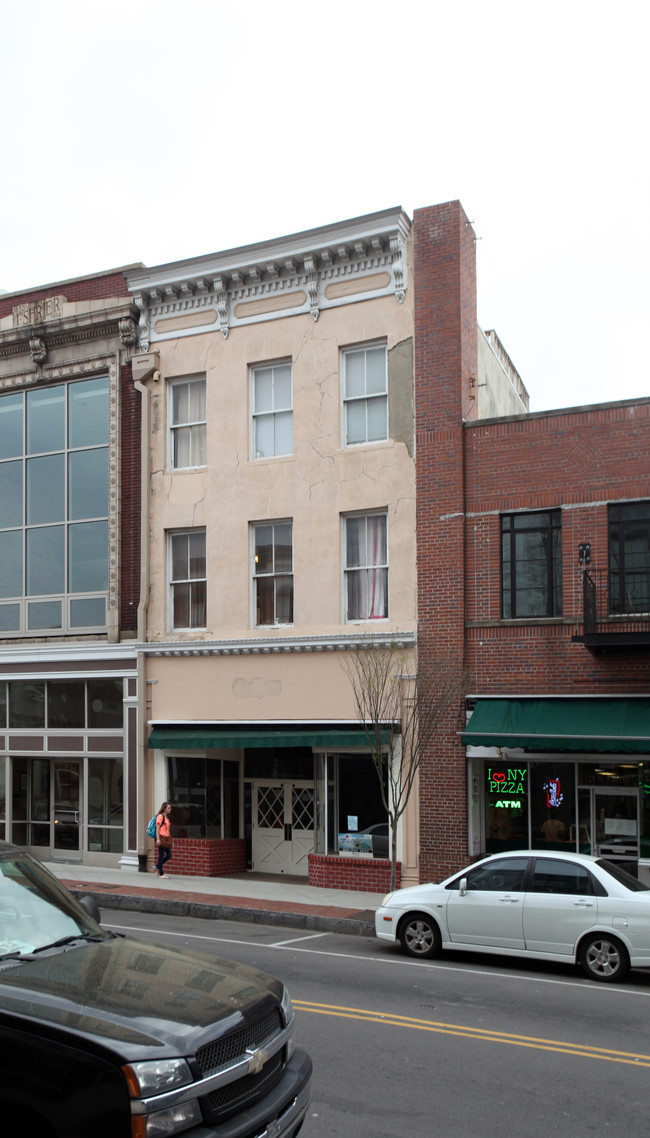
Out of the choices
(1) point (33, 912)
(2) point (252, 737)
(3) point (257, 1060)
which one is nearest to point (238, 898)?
(2) point (252, 737)

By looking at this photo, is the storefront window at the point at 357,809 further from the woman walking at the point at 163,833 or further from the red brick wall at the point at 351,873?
the woman walking at the point at 163,833

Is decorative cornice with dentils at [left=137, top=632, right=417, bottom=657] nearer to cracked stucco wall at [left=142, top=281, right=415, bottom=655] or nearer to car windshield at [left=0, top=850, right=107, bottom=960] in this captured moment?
cracked stucco wall at [left=142, top=281, right=415, bottom=655]

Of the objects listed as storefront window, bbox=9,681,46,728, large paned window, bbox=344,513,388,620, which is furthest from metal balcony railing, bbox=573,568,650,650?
storefront window, bbox=9,681,46,728

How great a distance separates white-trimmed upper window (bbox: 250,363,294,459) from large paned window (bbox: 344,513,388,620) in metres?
2.27

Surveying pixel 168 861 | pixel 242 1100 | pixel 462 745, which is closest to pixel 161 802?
pixel 168 861

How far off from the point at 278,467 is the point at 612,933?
11.8m

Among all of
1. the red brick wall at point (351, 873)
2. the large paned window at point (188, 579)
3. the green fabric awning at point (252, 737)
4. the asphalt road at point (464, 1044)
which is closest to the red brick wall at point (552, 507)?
the green fabric awning at point (252, 737)

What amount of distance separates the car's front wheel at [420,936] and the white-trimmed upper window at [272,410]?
10698 millimetres

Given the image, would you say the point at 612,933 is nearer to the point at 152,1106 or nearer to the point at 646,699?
the point at 646,699

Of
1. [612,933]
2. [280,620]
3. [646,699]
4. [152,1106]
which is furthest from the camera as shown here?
[280,620]

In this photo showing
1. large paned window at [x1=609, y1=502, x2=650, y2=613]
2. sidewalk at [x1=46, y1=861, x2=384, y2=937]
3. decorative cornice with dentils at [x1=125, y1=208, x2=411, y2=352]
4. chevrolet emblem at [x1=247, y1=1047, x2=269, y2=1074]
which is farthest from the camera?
decorative cornice with dentils at [x1=125, y1=208, x2=411, y2=352]

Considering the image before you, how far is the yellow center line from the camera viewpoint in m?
8.04

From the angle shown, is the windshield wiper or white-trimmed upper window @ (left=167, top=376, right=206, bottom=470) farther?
white-trimmed upper window @ (left=167, top=376, right=206, bottom=470)

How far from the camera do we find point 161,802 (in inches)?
830
